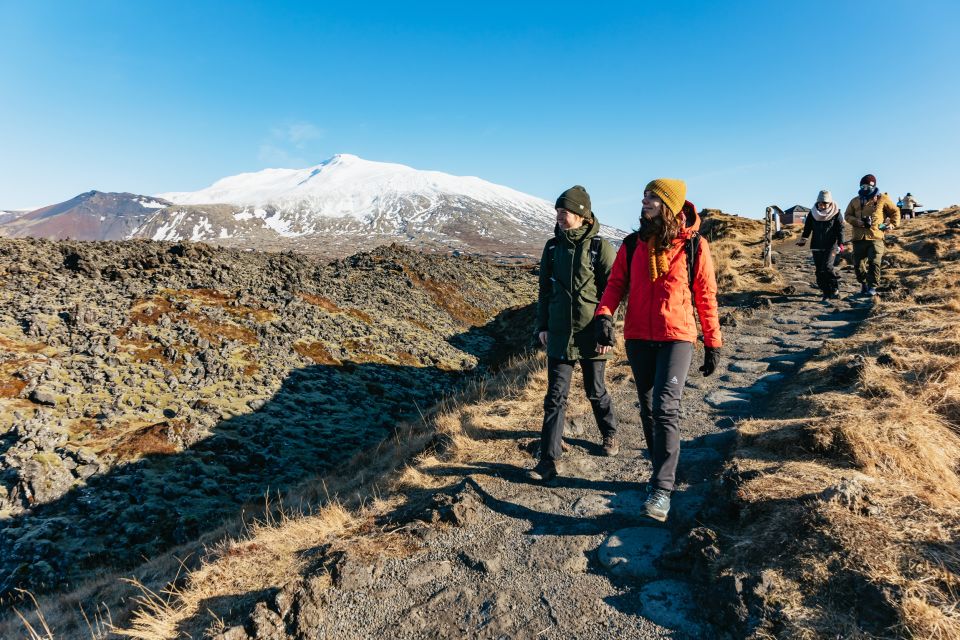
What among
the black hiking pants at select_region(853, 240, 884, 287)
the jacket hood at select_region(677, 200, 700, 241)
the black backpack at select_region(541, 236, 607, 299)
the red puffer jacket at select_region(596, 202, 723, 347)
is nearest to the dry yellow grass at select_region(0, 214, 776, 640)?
the black backpack at select_region(541, 236, 607, 299)

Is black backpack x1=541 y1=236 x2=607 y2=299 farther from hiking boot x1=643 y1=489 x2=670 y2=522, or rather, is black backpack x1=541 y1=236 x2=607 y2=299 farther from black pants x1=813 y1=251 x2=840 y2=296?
black pants x1=813 y1=251 x2=840 y2=296

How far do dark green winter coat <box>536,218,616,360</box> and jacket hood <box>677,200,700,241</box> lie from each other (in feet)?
3.07

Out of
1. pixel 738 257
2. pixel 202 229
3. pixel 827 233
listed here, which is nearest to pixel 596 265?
pixel 827 233

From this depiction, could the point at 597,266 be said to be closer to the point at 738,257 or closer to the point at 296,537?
the point at 296,537

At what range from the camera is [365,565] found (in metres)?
3.55

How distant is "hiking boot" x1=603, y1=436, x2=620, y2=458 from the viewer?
17.1 ft

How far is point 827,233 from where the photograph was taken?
37.4 ft

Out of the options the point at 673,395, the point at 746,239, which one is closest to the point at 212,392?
the point at 673,395

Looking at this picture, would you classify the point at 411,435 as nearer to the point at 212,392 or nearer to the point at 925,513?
the point at 212,392

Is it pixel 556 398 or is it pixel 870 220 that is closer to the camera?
pixel 556 398

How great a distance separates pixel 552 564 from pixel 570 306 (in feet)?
7.33

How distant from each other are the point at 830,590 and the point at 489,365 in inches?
523

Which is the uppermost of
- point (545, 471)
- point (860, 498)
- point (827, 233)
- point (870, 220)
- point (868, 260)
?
point (870, 220)

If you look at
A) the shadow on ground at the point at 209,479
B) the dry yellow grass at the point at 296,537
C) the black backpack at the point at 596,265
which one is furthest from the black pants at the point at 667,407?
the shadow on ground at the point at 209,479
